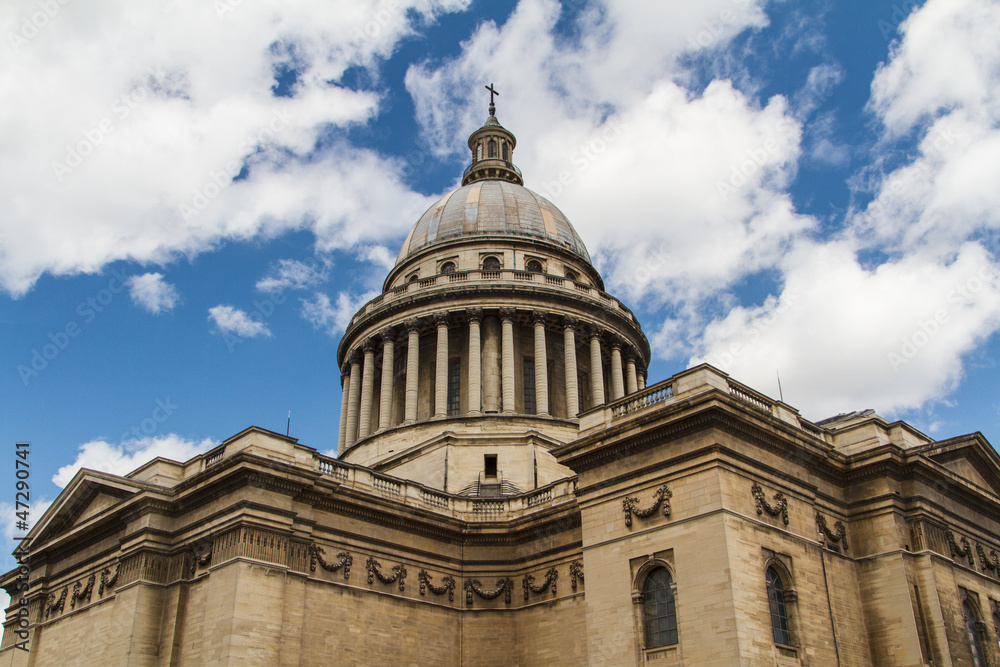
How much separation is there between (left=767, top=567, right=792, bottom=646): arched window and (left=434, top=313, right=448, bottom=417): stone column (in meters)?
19.5

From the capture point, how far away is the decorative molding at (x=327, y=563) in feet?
94.4

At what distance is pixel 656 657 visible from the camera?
24.6 meters

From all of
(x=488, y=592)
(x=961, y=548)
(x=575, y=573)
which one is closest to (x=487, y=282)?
(x=488, y=592)

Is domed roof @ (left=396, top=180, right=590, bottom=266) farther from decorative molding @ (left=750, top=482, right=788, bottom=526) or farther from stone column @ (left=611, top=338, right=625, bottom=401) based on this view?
decorative molding @ (left=750, top=482, right=788, bottom=526)

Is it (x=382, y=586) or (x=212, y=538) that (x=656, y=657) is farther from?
(x=212, y=538)

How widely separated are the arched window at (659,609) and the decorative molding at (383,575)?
9.14m

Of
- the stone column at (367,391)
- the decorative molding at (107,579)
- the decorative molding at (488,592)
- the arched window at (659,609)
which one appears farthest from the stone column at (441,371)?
the arched window at (659,609)

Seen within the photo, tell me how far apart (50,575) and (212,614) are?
12.1 meters

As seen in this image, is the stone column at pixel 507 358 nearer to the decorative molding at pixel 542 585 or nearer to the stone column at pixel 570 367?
the stone column at pixel 570 367

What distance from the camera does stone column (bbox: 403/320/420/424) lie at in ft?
140

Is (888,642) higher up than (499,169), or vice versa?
(499,169)

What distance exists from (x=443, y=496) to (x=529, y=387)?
11.7 m

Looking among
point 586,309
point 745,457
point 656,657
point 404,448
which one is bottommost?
point 656,657

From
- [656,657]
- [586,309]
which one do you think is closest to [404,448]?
[586,309]
